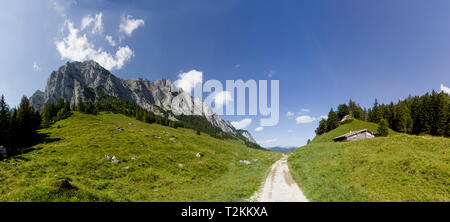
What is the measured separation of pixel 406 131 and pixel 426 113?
10.3 m

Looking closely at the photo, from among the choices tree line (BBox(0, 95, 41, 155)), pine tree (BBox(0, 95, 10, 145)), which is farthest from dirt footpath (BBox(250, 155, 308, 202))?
pine tree (BBox(0, 95, 10, 145))

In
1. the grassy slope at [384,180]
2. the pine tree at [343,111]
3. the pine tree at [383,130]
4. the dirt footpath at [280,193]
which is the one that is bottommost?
the dirt footpath at [280,193]

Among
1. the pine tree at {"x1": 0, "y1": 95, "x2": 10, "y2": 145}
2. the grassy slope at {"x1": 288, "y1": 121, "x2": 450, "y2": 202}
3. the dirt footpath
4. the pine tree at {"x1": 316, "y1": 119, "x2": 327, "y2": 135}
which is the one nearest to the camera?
A: the grassy slope at {"x1": 288, "y1": 121, "x2": 450, "y2": 202}

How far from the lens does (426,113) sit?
6391cm

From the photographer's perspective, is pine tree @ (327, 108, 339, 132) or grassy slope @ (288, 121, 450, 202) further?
pine tree @ (327, 108, 339, 132)

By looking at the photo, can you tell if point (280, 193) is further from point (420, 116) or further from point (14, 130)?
point (420, 116)

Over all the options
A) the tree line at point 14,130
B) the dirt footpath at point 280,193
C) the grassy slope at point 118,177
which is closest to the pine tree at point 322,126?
the grassy slope at point 118,177

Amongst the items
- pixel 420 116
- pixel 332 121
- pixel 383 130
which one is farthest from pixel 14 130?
pixel 420 116

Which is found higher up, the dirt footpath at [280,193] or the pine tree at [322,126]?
the pine tree at [322,126]

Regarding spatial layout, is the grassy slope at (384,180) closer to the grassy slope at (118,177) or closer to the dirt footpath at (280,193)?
the dirt footpath at (280,193)

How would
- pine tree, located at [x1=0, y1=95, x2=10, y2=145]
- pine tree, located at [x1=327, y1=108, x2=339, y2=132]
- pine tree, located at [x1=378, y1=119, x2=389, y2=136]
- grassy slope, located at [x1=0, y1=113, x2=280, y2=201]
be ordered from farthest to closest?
pine tree, located at [x1=327, y1=108, x2=339, y2=132] → pine tree, located at [x1=378, y1=119, x2=389, y2=136] → pine tree, located at [x1=0, y1=95, x2=10, y2=145] → grassy slope, located at [x1=0, y1=113, x2=280, y2=201]

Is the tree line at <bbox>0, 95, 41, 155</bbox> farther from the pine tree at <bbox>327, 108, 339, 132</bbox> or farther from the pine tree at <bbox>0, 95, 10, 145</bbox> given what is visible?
the pine tree at <bbox>327, 108, 339, 132</bbox>

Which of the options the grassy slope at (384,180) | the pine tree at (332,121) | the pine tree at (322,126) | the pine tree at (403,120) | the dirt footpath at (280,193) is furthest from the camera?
the pine tree at (322,126)
